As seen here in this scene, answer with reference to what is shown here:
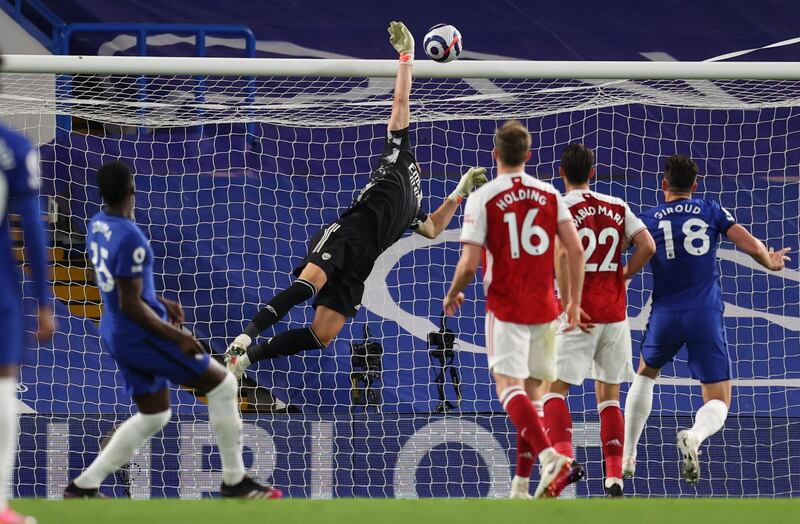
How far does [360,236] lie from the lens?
8047 millimetres

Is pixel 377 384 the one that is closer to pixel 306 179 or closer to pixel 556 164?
pixel 306 179

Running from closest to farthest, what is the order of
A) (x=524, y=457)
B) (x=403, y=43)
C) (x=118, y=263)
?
(x=118, y=263)
(x=524, y=457)
(x=403, y=43)

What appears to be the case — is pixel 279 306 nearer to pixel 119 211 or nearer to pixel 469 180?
pixel 469 180

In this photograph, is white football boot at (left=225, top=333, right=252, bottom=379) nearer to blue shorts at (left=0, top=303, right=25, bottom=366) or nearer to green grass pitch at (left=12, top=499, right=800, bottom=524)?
green grass pitch at (left=12, top=499, right=800, bottom=524)

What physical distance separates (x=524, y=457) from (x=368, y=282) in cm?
464

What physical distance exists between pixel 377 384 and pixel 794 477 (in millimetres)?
3392

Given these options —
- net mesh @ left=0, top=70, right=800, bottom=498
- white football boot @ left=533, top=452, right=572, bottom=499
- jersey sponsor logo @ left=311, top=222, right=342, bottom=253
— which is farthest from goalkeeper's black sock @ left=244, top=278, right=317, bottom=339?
white football boot @ left=533, top=452, right=572, bottom=499

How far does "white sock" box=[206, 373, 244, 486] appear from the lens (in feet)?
17.4

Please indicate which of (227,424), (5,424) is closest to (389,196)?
(227,424)

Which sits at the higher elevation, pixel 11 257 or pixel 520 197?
pixel 520 197

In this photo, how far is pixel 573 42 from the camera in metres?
11.9

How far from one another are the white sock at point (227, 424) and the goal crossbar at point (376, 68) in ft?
11.4

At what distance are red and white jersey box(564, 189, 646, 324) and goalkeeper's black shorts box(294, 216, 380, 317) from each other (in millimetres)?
1831

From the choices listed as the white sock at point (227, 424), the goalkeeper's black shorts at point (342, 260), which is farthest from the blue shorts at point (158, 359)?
the goalkeeper's black shorts at point (342, 260)
